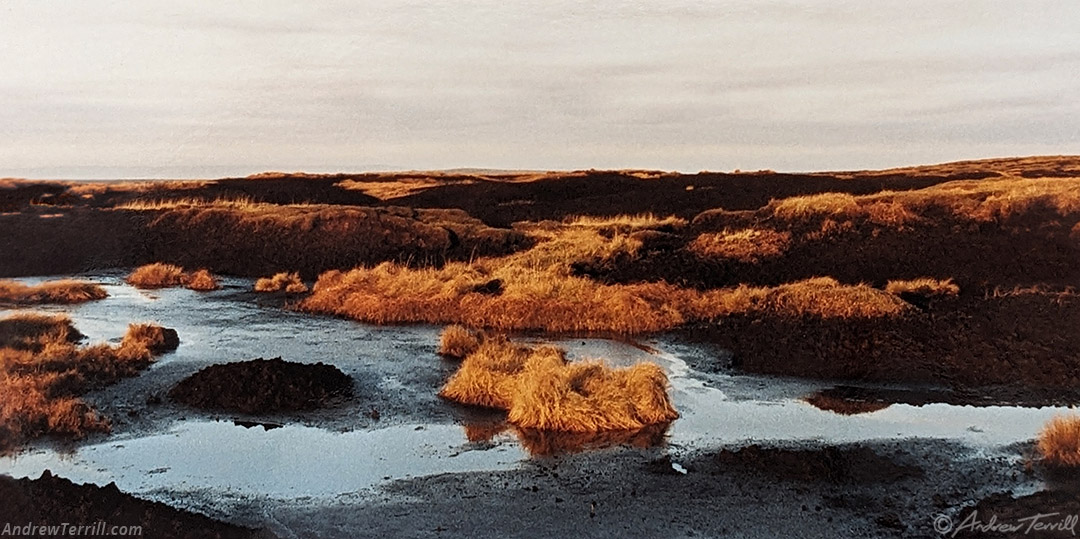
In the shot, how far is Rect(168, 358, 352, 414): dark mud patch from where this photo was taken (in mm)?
14555

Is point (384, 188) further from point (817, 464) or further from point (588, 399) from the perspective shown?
point (817, 464)

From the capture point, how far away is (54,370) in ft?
52.5

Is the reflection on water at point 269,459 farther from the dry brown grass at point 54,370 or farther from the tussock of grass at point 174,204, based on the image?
the tussock of grass at point 174,204

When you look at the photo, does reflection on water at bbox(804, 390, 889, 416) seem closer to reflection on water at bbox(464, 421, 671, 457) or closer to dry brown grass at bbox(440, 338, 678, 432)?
dry brown grass at bbox(440, 338, 678, 432)

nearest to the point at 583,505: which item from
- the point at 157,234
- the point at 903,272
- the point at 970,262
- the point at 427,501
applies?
the point at 427,501

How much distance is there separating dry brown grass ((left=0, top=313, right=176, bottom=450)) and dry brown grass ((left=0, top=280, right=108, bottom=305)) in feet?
21.0

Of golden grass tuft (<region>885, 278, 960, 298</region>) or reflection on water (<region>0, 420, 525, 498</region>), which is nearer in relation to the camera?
reflection on water (<region>0, 420, 525, 498</region>)

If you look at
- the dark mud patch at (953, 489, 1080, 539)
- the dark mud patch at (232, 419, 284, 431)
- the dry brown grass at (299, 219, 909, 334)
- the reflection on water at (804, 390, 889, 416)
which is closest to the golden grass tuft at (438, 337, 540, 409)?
the dark mud patch at (232, 419, 284, 431)

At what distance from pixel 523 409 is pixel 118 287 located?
23291 mm

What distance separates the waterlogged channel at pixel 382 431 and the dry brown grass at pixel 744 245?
11.1 metres

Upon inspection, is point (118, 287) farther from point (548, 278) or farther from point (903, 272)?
point (903, 272)

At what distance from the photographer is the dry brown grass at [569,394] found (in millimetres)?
13422

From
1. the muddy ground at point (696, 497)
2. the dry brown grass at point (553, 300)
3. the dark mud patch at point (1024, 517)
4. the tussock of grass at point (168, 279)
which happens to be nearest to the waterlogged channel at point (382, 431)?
the muddy ground at point (696, 497)

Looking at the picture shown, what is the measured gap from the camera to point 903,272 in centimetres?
2752
